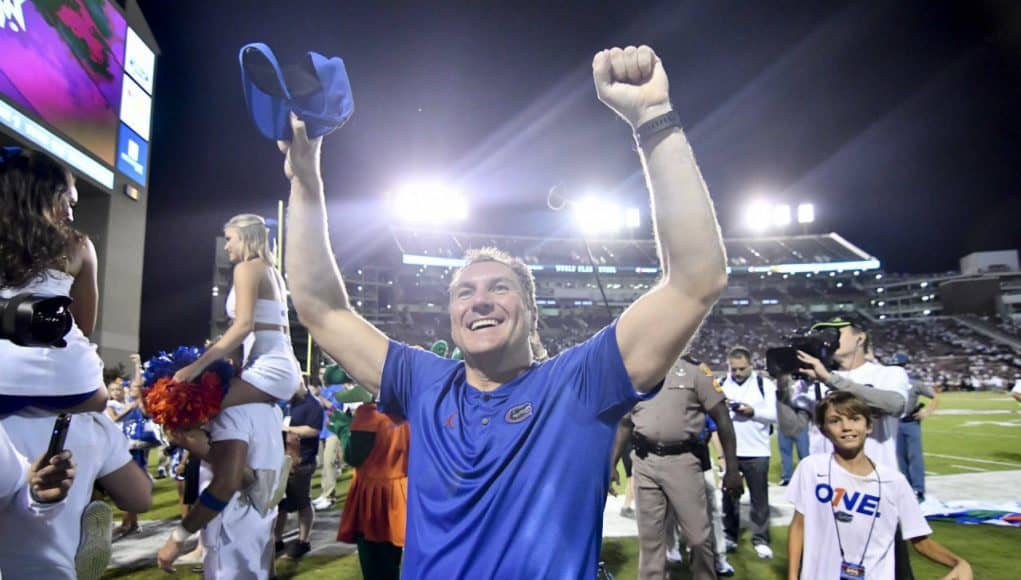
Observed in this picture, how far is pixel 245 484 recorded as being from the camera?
3.51m

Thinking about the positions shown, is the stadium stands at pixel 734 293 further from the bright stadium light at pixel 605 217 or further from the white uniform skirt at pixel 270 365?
the white uniform skirt at pixel 270 365

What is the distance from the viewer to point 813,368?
4184 mm

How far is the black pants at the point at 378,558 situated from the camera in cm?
390

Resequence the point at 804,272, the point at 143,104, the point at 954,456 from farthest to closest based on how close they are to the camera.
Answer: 1. the point at 804,272
2. the point at 143,104
3. the point at 954,456

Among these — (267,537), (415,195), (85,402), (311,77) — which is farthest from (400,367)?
(415,195)

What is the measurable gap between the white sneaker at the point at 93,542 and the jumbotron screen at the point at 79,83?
18595mm

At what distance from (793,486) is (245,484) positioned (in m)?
3.45

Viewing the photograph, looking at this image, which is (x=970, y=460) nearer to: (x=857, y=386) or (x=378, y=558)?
(x=857, y=386)

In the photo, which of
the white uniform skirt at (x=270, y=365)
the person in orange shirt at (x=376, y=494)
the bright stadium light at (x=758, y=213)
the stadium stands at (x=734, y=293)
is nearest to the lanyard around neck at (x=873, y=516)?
the person in orange shirt at (x=376, y=494)

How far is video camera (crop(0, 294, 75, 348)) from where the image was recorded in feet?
5.52

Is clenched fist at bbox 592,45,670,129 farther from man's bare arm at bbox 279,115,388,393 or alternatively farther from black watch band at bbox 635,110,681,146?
man's bare arm at bbox 279,115,388,393

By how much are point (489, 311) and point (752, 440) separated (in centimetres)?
640

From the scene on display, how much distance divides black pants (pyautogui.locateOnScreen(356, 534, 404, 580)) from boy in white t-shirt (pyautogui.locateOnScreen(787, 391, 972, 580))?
2538 millimetres

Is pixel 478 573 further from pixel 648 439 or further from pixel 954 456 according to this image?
pixel 954 456
